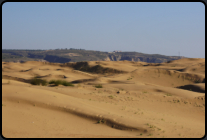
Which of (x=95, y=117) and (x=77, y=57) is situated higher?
(x=77, y=57)

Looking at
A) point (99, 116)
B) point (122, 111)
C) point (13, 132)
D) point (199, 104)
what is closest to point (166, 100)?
point (199, 104)

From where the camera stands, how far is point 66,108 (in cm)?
973

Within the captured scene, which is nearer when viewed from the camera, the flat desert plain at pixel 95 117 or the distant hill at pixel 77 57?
the flat desert plain at pixel 95 117

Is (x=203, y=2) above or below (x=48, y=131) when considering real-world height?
above

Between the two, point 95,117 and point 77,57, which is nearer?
point 95,117

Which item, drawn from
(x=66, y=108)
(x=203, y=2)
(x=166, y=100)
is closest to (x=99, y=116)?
(x=66, y=108)

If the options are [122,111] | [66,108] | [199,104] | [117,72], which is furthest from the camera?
[117,72]

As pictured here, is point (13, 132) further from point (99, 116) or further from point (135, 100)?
point (135, 100)

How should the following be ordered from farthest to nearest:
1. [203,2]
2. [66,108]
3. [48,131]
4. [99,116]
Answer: [66,108] → [99,116] → [48,131] → [203,2]

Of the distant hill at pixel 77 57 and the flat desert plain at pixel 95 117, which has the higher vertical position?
the distant hill at pixel 77 57

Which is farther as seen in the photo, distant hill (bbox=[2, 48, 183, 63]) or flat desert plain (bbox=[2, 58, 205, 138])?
distant hill (bbox=[2, 48, 183, 63])

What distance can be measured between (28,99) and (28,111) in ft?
3.70

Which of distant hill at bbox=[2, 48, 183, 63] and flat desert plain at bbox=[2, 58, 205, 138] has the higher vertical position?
distant hill at bbox=[2, 48, 183, 63]

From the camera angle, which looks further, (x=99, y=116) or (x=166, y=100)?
(x=166, y=100)
